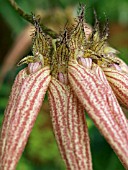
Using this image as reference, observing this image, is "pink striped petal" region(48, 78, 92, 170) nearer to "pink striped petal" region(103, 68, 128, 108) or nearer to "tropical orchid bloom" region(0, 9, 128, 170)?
"tropical orchid bloom" region(0, 9, 128, 170)

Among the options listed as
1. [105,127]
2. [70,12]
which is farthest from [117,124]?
[70,12]

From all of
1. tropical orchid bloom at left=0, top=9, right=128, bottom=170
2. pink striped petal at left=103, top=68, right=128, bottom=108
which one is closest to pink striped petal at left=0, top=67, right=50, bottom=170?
tropical orchid bloom at left=0, top=9, right=128, bottom=170

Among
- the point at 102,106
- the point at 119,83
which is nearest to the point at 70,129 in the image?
the point at 102,106

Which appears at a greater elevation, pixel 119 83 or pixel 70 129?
pixel 119 83

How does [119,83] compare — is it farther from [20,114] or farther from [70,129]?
[20,114]

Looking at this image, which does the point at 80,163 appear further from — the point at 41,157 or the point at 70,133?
the point at 41,157

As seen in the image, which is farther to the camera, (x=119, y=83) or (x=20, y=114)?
(x=119, y=83)
